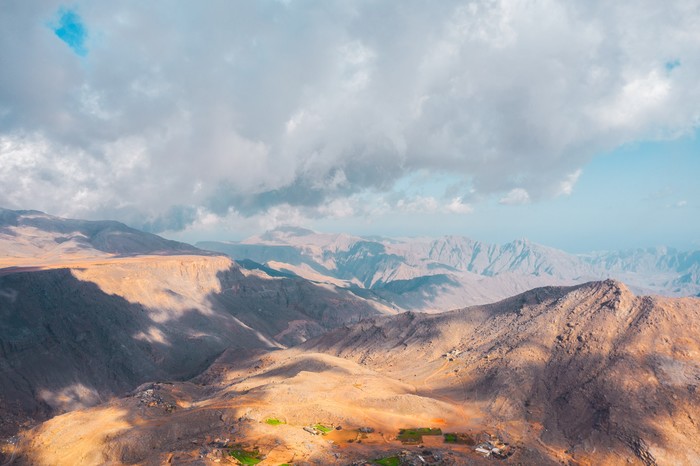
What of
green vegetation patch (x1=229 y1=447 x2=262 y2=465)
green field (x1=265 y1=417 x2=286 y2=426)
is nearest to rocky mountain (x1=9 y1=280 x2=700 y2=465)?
green field (x1=265 y1=417 x2=286 y2=426)

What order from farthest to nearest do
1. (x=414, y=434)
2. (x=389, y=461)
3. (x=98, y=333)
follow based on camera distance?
(x=98, y=333)
(x=414, y=434)
(x=389, y=461)

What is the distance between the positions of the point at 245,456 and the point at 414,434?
2304 cm

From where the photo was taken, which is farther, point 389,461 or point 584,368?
point 584,368

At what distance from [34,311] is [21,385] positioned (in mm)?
31621

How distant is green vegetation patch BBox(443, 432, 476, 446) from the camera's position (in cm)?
5744

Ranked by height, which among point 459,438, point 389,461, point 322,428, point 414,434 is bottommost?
point 459,438

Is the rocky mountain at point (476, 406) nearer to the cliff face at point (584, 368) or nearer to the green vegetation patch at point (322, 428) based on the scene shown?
the cliff face at point (584, 368)

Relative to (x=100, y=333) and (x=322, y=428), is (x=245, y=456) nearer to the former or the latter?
(x=322, y=428)

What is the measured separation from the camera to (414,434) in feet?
194

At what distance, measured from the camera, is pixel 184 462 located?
46250 mm

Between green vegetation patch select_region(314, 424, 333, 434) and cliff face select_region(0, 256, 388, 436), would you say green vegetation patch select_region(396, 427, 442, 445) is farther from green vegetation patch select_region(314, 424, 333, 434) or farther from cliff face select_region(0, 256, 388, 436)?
cliff face select_region(0, 256, 388, 436)

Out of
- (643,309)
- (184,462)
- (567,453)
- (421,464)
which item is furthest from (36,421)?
(643,309)

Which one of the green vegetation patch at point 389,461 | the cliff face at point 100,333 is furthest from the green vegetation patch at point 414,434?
the cliff face at point 100,333

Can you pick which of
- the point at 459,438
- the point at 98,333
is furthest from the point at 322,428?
the point at 98,333
